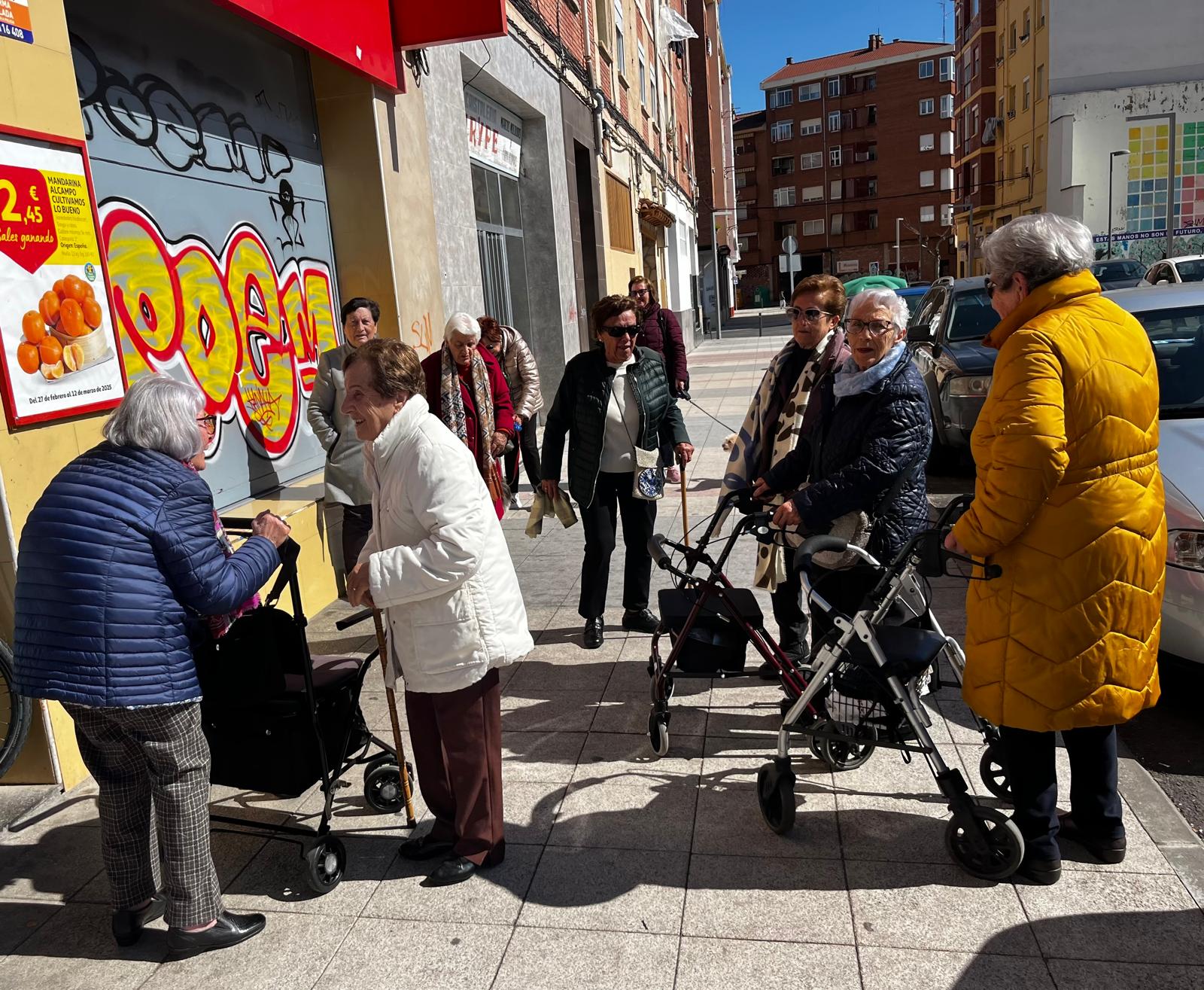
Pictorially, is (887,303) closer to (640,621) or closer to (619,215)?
(640,621)

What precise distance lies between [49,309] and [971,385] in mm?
8006

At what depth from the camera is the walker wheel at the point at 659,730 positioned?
4.00 m

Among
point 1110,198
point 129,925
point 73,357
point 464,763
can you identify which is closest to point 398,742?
point 464,763

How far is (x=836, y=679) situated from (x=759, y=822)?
626 mm

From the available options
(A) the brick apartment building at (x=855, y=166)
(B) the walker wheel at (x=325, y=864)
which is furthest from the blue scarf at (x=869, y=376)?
(A) the brick apartment building at (x=855, y=166)

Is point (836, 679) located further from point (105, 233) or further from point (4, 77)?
point (105, 233)

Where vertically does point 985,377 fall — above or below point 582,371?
below

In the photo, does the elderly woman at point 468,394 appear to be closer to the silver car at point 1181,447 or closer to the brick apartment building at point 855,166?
the silver car at point 1181,447

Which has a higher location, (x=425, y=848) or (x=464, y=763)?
(x=464, y=763)

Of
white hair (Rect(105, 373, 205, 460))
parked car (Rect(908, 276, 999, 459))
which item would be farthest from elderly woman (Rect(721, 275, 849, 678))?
parked car (Rect(908, 276, 999, 459))

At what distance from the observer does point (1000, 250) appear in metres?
2.93

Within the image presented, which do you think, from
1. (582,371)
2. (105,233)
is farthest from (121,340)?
(582,371)

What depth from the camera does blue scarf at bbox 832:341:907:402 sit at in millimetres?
3688

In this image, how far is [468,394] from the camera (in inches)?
244
